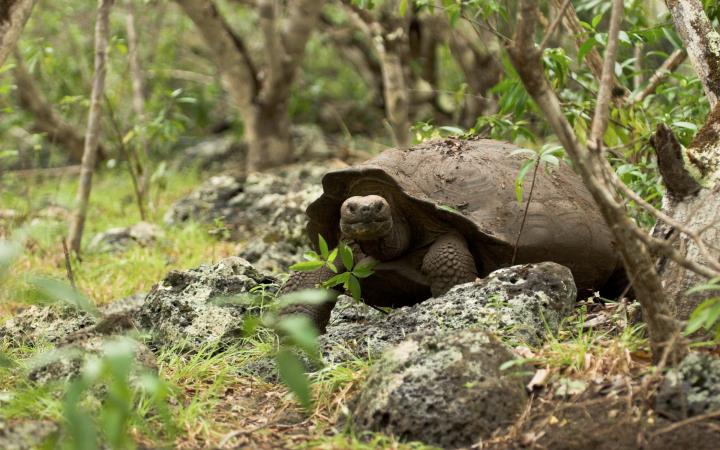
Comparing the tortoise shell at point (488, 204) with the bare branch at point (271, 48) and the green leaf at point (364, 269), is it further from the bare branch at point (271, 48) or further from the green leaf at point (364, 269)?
the bare branch at point (271, 48)

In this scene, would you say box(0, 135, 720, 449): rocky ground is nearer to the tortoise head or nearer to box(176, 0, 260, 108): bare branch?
the tortoise head

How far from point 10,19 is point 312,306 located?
1.85m

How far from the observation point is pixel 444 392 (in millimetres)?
2520

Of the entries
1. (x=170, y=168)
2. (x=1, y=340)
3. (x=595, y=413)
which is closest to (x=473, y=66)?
(x=170, y=168)

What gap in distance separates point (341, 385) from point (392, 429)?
0.46 metres

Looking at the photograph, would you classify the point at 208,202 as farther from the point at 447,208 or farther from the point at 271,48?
the point at 447,208

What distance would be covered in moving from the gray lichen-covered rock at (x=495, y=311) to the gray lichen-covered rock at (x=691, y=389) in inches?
23.7

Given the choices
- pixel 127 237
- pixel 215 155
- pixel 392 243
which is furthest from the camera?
pixel 215 155

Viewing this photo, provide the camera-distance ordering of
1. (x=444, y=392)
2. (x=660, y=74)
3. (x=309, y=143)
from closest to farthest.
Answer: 1. (x=444, y=392)
2. (x=660, y=74)
3. (x=309, y=143)

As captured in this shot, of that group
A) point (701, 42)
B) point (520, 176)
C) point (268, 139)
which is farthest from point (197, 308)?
point (268, 139)

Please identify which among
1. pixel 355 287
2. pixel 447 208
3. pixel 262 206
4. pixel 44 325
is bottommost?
pixel 262 206

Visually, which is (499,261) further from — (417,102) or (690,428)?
(417,102)

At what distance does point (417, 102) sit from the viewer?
36.3 feet

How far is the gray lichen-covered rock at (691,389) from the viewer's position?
238 centimetres
